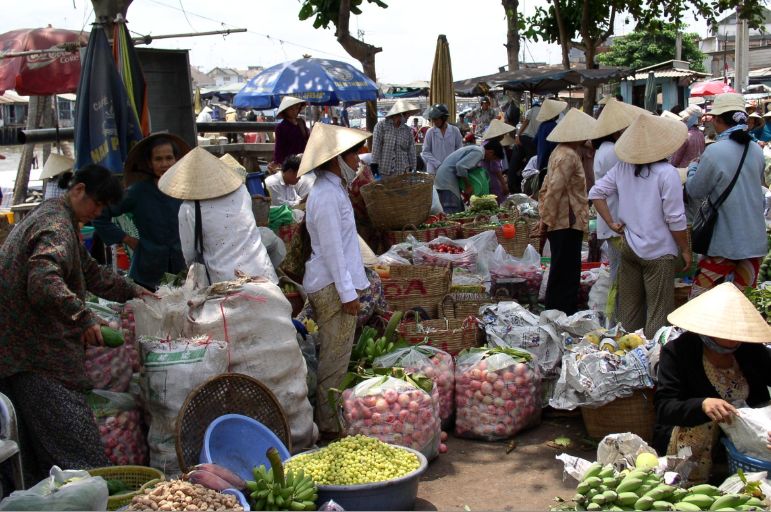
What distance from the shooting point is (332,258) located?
5.03 meters

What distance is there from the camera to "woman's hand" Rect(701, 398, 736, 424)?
3.81 m

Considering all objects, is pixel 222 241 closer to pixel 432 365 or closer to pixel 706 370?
pixel 432 365

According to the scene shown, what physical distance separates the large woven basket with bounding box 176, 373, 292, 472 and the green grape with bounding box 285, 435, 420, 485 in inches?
13.6

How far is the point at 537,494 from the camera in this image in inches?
180

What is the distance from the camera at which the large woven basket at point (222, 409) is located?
4234 millimetres

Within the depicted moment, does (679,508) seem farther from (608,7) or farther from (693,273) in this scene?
(608,7)

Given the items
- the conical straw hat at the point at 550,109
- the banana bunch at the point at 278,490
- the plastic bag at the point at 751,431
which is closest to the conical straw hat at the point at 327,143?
the banana bunch at the point at 278,490

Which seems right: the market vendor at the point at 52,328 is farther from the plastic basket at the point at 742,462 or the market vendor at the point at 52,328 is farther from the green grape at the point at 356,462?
the plastic basket at the point at 742,462

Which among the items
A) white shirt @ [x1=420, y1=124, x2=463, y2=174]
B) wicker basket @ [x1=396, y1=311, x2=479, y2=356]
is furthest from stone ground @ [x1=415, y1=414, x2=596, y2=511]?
white shirt @ [x1=420, y1=124, x2=463, y2=174]

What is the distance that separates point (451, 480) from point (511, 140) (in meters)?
10.2

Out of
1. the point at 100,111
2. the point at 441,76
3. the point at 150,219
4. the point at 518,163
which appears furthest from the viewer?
the point at 441,76

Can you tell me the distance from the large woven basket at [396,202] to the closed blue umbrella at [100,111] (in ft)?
10.0

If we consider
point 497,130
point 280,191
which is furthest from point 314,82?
point 280,191

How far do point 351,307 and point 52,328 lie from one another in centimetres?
175
